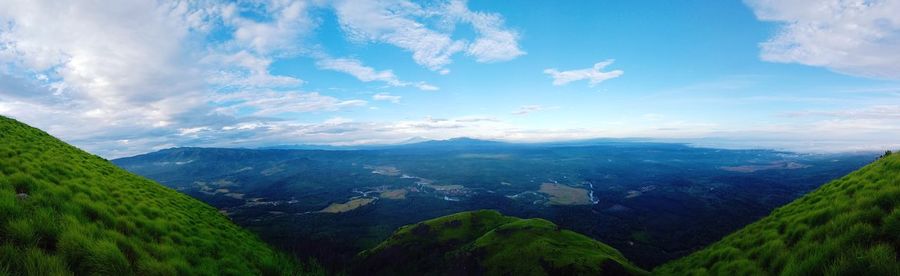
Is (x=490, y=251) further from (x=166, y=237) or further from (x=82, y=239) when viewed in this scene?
(x=82, y=239)

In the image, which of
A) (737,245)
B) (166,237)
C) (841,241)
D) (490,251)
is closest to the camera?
(841,241)

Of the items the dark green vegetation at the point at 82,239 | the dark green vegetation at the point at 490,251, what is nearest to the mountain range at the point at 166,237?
the dark green vegetation at the point at 82,239

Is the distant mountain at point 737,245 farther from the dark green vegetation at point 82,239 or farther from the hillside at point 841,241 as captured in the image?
the dark green vegetation at point 82,239

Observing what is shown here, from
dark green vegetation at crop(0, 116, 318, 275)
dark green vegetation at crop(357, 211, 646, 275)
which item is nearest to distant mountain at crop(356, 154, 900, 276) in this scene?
dark green vegetation at crop(357, 211, 646, 275)

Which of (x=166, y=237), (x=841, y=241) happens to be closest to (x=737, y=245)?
(x=841, y=241)

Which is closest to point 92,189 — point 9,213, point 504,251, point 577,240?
point 9,213

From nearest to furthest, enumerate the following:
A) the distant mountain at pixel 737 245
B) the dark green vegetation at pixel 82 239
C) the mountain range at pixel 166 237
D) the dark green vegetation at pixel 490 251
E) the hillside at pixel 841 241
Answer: the dark green vegetation at pixel 82 239 → the mountain range at pixel 166 237 → the hillside at pixel 841 241 → the distant mountain at pixel 737 245 → the dark green vegetation at pixel 490 251

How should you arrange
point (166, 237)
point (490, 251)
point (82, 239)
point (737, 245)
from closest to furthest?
1. point (82, 239)
2. point (166, 237)
3. point (737, 245)
4. point (490, 251)

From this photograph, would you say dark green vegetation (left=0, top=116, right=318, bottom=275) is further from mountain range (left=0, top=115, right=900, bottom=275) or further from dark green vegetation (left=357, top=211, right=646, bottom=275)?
dark green vegetation (left=357, top=211, right=646, bottom=275)
